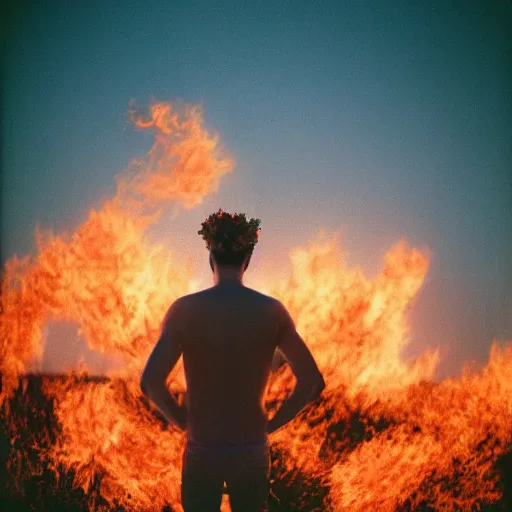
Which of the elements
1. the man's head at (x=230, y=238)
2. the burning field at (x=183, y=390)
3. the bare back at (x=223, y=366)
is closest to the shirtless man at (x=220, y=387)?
the bare back at (x=223, y=366)

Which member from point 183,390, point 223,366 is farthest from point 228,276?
point 183,390

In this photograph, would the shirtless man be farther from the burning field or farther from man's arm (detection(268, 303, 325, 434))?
the burning field

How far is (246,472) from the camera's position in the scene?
85.6 inches

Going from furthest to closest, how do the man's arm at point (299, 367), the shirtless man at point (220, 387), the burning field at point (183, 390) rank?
the burning field at point (183, 390) → the man's arm at point (299, 367) → the shirtless man at point (220, 387)

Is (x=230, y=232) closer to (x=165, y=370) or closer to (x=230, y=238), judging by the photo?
(x=230, y=238)

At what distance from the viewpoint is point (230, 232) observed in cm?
240

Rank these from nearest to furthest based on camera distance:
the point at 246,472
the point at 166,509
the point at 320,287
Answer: the point at 246,472, the point at 166,509, the point at 320,287

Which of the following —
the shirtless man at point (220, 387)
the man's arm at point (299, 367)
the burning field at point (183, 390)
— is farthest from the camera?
the burning field at point (183, 390)

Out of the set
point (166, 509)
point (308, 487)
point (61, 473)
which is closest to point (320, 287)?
point (308, 487)

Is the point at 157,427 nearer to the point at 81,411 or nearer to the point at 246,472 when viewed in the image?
the point at 81,411

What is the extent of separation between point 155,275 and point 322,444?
1711 millimetres

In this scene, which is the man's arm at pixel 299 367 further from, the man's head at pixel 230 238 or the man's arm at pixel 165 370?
the man's arm at pixel 165 370

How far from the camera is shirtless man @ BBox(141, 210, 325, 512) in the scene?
2176 mm

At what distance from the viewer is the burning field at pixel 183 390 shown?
13.1 ft
